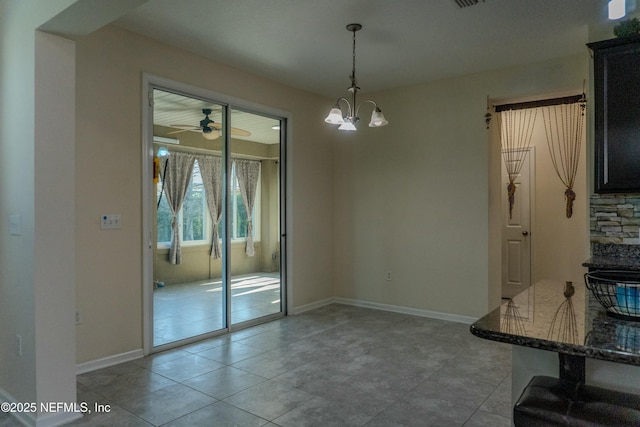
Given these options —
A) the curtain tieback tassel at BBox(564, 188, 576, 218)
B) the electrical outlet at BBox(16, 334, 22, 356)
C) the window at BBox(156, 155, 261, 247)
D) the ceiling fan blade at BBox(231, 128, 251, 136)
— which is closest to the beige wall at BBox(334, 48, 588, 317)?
the curtain tieback tassel at BBox(564, 188, 576, 218)

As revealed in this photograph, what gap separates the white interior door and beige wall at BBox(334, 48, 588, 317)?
0.68m

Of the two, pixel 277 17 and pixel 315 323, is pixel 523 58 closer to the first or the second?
pixel 277 17

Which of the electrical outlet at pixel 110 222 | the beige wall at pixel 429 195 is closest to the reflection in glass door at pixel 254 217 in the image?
the beige wall at pixel 429 195

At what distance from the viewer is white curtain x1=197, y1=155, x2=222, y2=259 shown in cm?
421

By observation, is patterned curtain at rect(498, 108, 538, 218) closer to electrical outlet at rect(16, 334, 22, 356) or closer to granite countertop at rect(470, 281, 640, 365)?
granite countertop at rect(470, 281, 640, 365)

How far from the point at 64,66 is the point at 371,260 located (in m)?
3.98

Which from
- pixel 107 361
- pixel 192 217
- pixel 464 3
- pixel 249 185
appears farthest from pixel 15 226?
pixel 464 3

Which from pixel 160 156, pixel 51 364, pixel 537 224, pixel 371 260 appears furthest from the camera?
pixel 537 224

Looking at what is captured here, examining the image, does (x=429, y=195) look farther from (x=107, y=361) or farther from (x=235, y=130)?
(x=107, y=361)

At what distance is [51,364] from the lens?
2.36 metres

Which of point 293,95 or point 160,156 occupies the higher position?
point 293,95

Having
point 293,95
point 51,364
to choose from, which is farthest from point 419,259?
point 51,364

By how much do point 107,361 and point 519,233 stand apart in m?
5.41

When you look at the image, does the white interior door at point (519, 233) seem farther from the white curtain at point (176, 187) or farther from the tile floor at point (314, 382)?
the white curtain at point (176, 187)
